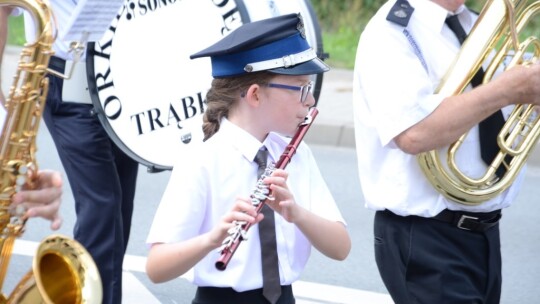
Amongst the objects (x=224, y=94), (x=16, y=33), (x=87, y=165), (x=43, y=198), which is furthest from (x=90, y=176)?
(x=16, y=33)

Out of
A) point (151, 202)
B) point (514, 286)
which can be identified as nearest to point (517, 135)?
point (514, 286)

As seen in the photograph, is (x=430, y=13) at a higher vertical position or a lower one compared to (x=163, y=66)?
higher

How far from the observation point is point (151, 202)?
24.3 feet

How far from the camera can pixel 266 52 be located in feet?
9.91

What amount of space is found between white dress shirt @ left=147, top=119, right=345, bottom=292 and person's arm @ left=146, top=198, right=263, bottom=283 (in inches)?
1.6

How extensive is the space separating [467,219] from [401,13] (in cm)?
61

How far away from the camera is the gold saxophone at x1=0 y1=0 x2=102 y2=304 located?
8.78 feet

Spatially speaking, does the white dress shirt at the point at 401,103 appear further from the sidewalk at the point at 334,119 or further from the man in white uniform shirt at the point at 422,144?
the sidewalk at the point at 334,119

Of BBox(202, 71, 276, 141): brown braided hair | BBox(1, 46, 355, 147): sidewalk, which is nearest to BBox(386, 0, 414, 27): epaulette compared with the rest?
BBox(202, 71, 276, 141): brown braided hair

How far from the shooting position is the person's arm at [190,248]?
271 cm

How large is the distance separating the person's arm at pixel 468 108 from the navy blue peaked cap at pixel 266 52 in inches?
14.8

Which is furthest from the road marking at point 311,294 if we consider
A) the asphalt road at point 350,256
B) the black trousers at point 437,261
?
the black trousers at point 437,261

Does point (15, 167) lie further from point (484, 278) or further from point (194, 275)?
point (484, 278)

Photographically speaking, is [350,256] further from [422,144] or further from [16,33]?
[16,33]
